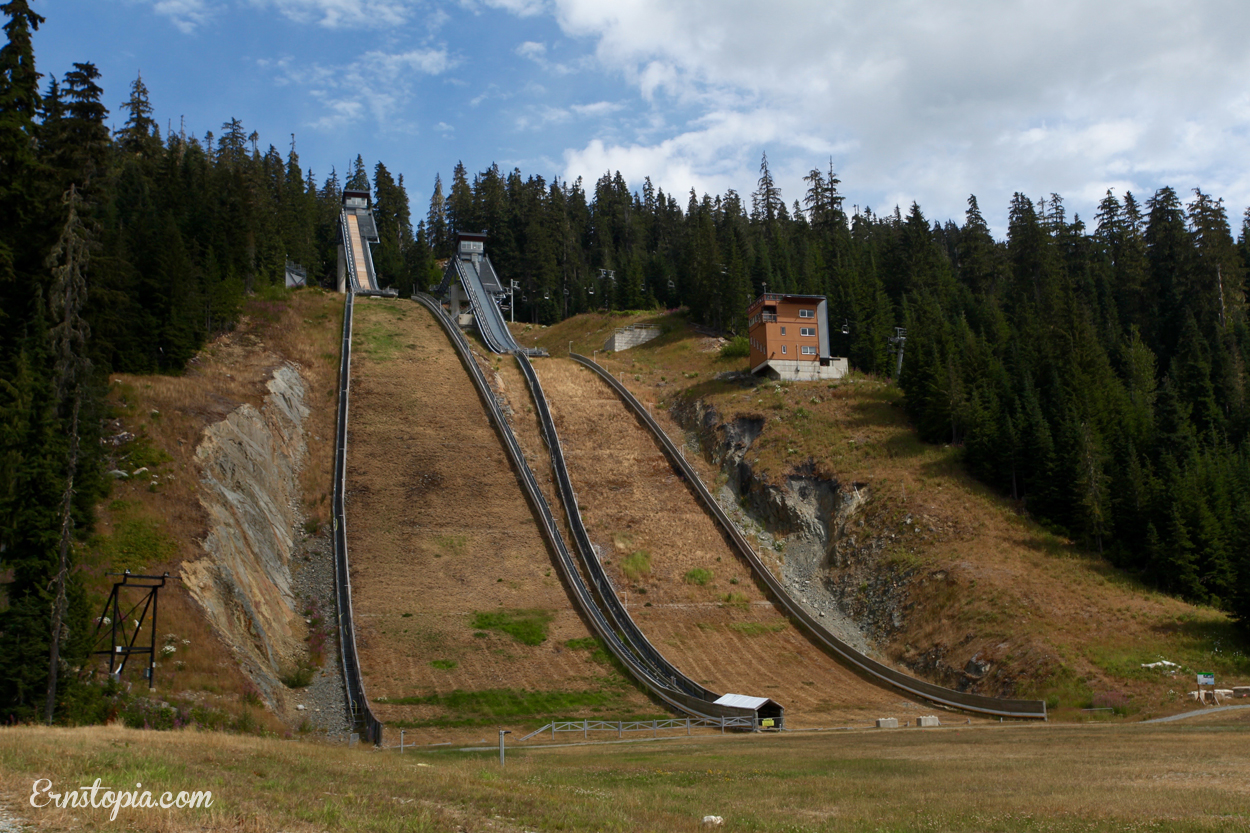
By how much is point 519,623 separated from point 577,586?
3.55m

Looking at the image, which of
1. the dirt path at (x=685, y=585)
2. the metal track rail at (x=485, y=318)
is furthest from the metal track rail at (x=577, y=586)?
the metal track rail at (x=485, y=318)

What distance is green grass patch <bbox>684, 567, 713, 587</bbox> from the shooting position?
38.9 m

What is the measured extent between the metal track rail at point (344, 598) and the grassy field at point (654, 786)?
7865 mm

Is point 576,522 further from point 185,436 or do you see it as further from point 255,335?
point 255,335

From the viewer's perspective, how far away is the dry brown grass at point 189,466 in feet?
78.1

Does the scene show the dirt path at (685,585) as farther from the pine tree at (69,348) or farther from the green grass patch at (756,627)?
the pine tree at (69,348)

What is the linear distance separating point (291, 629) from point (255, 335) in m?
29.4

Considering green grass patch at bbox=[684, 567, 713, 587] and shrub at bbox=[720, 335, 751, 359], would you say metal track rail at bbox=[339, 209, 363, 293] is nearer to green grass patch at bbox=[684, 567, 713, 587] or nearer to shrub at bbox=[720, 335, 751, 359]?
shrub at bbox=[720, 335, 751, 359]

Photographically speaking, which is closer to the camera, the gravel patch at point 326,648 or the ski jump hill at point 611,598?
the gravel patch at point 326,648

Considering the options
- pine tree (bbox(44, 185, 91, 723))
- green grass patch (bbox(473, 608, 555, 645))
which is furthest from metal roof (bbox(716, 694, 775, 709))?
pine tree (bbox(44, 185, 91, 723))

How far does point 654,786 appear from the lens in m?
14.7

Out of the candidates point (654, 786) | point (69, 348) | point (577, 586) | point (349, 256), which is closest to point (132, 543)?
point (69, 348)

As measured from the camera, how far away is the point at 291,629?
99.8ft

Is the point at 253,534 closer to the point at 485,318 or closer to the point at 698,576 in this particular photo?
the point at 698,576
